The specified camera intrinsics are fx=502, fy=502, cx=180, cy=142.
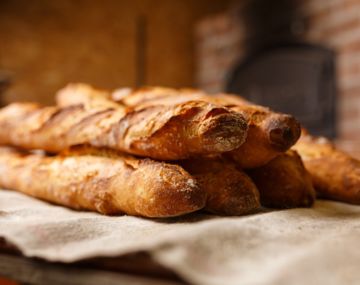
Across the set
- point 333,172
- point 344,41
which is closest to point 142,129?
point 333,172

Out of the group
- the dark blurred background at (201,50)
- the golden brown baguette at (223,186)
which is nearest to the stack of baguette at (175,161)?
the golden brown baguette at (223,186)

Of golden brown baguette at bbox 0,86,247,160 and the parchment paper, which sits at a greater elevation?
golden brown baguette at bbox 0,86,247,160

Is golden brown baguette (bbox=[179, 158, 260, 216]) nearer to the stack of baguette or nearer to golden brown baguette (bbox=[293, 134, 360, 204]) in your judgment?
the stack of baguette

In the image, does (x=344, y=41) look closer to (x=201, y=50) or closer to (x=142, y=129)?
(x=201, y=50)

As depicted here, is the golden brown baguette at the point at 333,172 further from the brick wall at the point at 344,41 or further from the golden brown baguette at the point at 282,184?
the brick wall at the point at 344,41

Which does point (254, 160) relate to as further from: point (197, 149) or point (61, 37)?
point (61, 37)

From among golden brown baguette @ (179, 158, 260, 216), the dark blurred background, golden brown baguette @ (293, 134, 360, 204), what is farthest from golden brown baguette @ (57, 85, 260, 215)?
the dark blurred background
